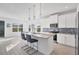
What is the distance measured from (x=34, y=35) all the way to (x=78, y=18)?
1397 millimetres

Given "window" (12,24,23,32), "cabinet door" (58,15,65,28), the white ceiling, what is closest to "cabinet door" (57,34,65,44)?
"cabinet door" (58,15,65,28)

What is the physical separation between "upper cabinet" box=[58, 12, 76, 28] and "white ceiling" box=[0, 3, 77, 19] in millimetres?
242

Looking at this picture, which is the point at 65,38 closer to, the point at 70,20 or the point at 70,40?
the point at 70,40

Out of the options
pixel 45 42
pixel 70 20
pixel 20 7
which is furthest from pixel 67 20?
pixel 20 7

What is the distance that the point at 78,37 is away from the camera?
2553 mm

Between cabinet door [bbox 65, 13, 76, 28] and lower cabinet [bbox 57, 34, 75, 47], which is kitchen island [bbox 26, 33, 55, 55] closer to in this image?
lower cabinet [bbox 57, 34, 75, 47]

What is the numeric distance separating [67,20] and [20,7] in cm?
153

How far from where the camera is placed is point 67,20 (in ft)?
9.41

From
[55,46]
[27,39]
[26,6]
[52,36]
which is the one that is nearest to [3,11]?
[26,6]

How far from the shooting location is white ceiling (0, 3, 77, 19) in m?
2.62

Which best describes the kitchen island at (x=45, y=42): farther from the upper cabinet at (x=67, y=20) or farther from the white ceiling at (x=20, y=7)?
the white ceiling at (x=20, y=7)

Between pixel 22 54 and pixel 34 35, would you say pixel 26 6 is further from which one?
pixel 22 54

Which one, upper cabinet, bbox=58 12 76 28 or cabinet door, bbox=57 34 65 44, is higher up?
upper cabinet, bbox=58 12 76 28

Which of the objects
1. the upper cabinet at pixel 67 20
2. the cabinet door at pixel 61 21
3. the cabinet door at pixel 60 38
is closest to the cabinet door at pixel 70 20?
the upper cabinet at pixel 67 20
